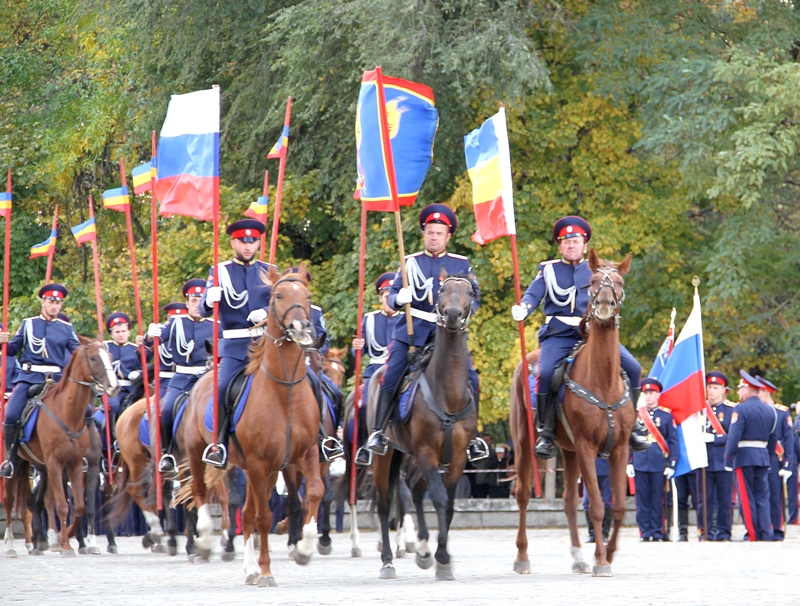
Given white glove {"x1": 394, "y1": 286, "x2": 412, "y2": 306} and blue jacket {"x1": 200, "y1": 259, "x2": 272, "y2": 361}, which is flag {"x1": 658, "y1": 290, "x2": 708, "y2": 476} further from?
blue jacket {"x1": 200, "y1": 259, "x2": 272, "y2": 361}

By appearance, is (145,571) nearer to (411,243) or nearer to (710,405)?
(710,405)

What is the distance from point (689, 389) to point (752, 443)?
5.56ft

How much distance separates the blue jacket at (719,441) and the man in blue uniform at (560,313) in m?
7.81

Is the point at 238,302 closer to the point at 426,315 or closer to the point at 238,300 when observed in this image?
the point at 238,300

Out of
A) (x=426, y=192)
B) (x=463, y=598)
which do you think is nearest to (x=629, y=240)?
(x=426, y=192)

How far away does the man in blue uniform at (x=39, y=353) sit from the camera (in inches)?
698

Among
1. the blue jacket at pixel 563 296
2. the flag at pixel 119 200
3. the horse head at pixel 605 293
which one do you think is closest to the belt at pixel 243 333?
the blue jacket at pixel 563 296

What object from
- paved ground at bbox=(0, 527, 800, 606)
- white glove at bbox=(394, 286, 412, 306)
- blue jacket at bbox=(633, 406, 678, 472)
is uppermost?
white glove at bbox=(394, 286, 412, 306)

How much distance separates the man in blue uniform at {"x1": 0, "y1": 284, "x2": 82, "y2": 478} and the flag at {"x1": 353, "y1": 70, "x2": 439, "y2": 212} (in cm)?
521

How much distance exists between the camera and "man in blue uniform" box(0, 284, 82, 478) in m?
17.7

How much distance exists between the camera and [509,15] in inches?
1013

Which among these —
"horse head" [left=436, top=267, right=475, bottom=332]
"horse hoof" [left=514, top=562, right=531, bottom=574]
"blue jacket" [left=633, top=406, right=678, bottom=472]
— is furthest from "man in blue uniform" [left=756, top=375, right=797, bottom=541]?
"horse head" [left=436, top=267, right=475, bottom=332]

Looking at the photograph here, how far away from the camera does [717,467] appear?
20688mm

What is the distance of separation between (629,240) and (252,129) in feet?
24.8
